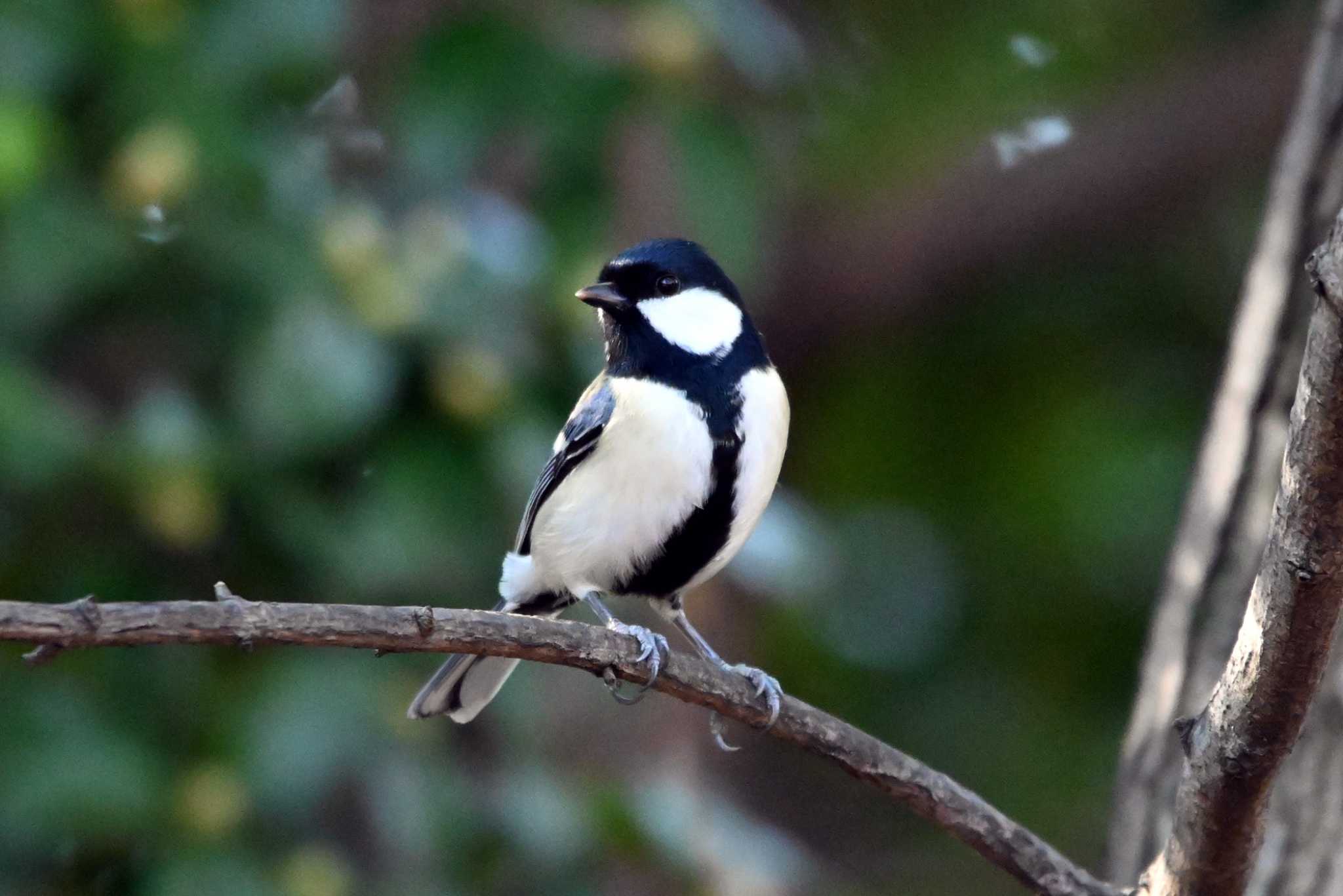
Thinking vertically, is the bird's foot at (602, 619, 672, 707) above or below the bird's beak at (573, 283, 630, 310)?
below

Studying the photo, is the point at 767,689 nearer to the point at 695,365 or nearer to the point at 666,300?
the point at 695,365

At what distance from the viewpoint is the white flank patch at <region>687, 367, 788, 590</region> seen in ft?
8.91

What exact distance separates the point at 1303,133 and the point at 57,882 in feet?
8.53

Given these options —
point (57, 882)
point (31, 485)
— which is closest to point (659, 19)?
point (31, 485)

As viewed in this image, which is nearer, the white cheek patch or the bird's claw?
the bird's claw

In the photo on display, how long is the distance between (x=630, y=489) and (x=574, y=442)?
0.19 m

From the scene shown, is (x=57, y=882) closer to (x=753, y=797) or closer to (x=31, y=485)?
(x=31, y=485)

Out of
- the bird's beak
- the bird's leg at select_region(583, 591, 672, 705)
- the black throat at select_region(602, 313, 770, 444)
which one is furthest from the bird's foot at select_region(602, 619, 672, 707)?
the bird's beak

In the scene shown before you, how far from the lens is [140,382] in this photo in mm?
3109

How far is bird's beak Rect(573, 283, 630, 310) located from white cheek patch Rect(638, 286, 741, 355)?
1.5 inches

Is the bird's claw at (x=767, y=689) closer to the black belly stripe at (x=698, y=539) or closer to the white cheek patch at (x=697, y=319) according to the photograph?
the black belly stripe at (x=698, y=539)

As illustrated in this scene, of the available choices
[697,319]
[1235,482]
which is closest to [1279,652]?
[1235,482]

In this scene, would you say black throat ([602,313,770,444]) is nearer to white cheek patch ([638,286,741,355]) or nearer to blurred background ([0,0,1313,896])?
white cheek patch ([638,286,741,355])

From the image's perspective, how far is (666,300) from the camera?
296 centimetres
